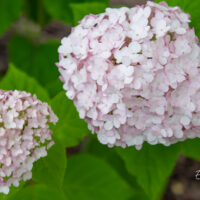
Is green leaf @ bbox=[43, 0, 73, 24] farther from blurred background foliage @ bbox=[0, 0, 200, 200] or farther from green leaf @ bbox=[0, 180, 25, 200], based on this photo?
green leaf @ bbox=[0, 180, 25, 200]

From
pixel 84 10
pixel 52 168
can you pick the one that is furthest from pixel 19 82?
pixel 52 168

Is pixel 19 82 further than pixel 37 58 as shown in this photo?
No

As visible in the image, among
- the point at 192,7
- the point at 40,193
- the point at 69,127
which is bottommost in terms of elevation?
the point at 40,193

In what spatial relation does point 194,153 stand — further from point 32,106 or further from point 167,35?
point 32,106

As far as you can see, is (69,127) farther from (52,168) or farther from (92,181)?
(92,181)

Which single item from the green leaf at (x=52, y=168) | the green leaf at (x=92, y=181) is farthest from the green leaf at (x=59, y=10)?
the green leaf at (x=52, y=168)

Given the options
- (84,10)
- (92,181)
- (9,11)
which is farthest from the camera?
(9,11)

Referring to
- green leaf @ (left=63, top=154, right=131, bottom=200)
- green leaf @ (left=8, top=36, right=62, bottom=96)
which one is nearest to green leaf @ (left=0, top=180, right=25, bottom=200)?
green leaf @ (left=63, top=154, right=131, bottom=200)

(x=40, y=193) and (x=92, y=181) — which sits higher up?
(x=40, y=193)
